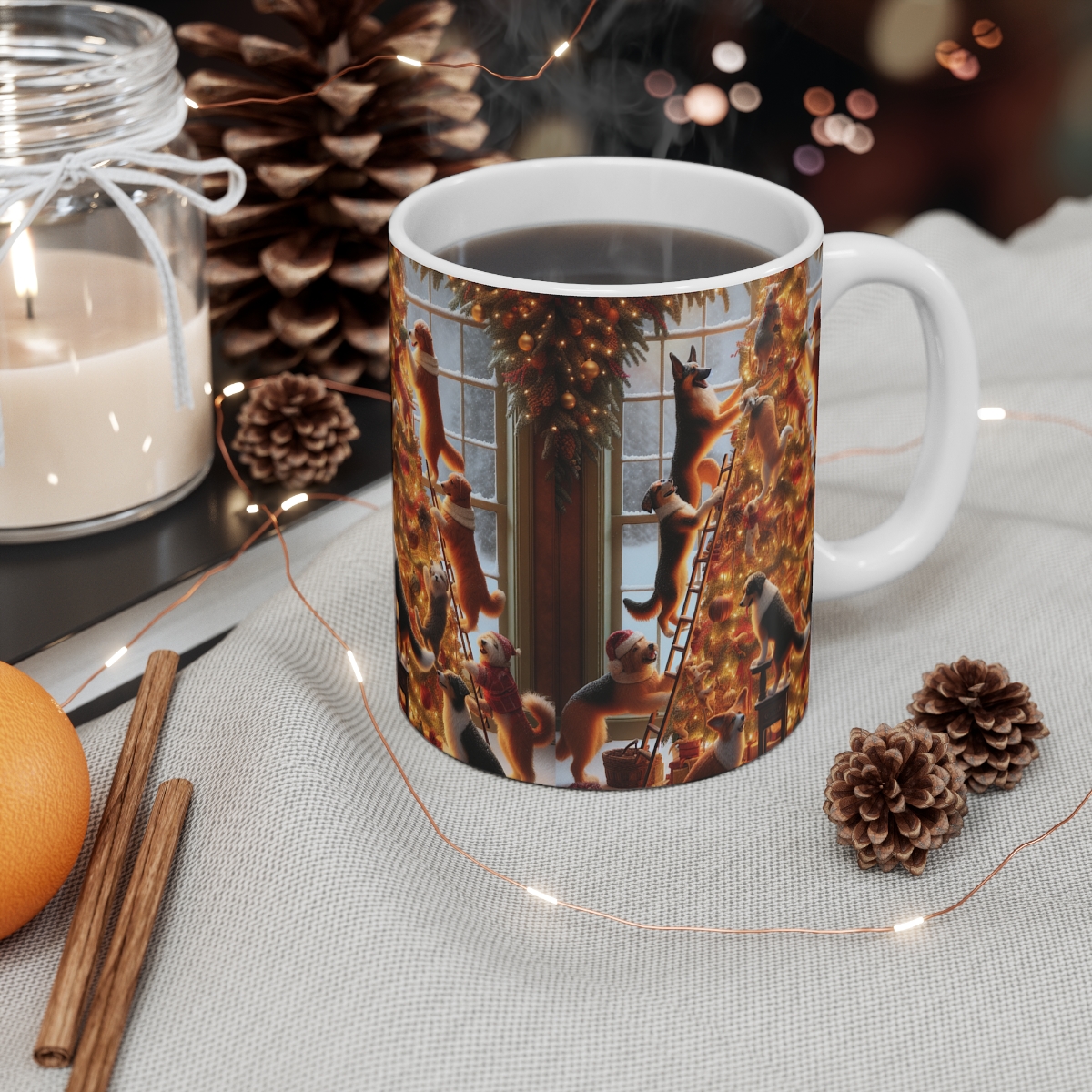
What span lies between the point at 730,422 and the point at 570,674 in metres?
0.12

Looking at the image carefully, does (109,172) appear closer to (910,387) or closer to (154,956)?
(154,956)

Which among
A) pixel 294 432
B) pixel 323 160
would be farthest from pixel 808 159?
pixel 294 432

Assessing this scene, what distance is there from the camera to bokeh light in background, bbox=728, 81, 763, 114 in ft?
3.70

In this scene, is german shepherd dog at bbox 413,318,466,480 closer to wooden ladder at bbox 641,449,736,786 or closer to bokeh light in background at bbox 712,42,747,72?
wooden ladder at bbox 641,449,736,786

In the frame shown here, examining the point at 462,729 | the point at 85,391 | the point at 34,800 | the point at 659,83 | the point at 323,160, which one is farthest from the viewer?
the point at 659,83

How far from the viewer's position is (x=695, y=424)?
A: 0.48 m

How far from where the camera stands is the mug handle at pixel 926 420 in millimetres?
546

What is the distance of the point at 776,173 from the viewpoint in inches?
46.8

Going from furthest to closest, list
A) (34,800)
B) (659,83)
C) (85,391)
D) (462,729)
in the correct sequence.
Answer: (659,83) < (85,391) < (462,729) < (34,800)

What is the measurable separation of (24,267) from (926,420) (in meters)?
0.47

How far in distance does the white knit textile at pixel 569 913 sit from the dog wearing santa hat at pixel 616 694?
33 millimetres

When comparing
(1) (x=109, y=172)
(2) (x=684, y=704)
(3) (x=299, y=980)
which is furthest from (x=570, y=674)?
(1) (x=109, y=172)

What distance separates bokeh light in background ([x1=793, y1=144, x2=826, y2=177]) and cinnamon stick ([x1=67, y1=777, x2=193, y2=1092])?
86 centimetres

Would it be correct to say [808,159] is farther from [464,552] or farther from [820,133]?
[464,552]
